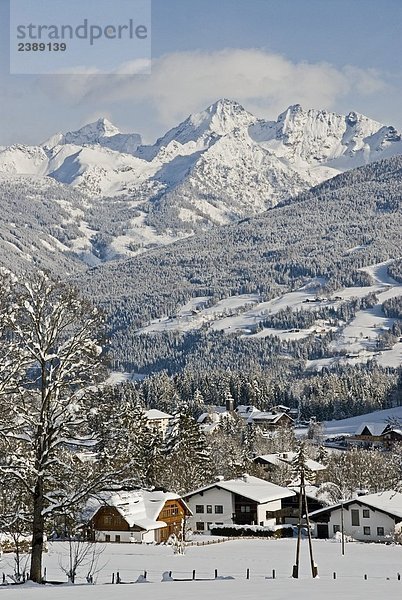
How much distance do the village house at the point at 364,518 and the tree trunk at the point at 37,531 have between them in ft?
163

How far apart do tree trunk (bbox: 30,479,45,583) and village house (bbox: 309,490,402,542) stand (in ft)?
163

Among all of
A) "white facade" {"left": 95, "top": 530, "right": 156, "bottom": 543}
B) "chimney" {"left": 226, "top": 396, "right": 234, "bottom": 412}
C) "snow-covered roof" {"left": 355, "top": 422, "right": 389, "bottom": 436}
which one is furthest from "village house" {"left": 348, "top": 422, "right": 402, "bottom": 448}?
"white facade" {"left": 95, "top": 530, "right": 156, "bottom": 543}

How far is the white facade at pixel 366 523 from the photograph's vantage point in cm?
6638

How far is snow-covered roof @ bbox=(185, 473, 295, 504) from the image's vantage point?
240ft

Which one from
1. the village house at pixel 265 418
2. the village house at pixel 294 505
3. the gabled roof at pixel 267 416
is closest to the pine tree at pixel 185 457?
the village house at pixel 294 505

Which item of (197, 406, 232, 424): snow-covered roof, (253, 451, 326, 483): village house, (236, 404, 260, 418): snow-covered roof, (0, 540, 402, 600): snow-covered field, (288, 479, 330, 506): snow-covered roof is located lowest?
(0, 540, 402, 600): snow-covered field

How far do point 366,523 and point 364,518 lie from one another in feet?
1.35

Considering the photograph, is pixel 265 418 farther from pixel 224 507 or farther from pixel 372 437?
pixel 224 507

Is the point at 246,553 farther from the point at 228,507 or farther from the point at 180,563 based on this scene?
the point at 228,507

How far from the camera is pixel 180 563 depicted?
4438 cm

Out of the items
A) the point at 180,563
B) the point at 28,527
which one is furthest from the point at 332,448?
the point at 28,527

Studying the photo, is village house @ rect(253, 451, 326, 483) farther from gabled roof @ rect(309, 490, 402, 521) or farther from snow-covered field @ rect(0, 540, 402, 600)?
snow-covered field @ rect(0, 540, 402, 600)

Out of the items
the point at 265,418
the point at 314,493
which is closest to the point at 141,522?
the point at 314,493

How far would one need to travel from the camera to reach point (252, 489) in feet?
247
